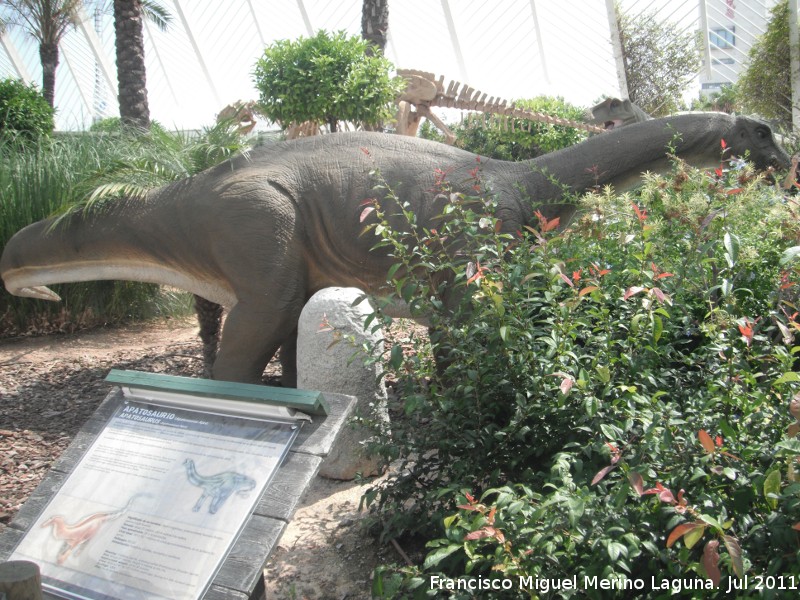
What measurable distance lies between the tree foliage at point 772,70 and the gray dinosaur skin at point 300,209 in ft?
39.8

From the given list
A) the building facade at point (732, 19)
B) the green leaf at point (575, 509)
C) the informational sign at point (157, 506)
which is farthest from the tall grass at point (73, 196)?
the building facade at point (732, 19)

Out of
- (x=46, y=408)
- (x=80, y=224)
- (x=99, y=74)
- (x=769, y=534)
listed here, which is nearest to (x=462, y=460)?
(x=769, y=534)

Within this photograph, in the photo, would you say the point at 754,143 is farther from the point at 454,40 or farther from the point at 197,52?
the point at 197,52

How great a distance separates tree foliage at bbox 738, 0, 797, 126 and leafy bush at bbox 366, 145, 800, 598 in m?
13.5

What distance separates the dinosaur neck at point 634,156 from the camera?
149 inches

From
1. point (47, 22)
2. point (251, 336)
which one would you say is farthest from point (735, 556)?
point (47, 22)

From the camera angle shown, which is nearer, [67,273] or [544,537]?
[544,537]

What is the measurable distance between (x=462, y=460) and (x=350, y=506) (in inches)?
40.3

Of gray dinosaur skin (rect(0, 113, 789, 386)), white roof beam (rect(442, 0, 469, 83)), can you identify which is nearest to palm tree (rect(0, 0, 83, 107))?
white roof beam (rect(442, 0, 469, 83))

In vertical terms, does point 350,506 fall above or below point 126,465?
below

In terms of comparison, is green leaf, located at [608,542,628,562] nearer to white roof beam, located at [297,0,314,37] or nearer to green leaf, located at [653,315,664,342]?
green leaf, located at [653,315,664,342]

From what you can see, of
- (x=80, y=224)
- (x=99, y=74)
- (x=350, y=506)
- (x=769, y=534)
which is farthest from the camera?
(x=99, y=74)

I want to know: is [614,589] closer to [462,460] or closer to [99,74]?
[462,460]

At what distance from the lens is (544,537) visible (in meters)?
1.68
